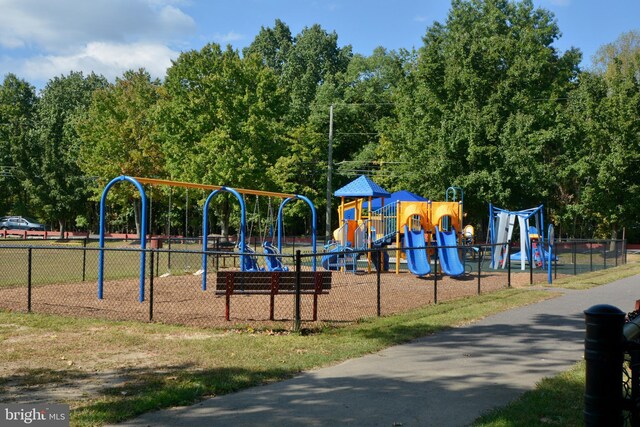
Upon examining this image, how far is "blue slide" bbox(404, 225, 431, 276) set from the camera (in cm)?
2123

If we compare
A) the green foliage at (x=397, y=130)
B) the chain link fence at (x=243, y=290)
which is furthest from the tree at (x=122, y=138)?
the chain link fence at (x=243, y=290)

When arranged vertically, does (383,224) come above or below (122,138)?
below

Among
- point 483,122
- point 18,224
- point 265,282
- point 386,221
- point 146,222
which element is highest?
point 483,122

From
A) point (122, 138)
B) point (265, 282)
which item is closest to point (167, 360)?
point (265, 282)

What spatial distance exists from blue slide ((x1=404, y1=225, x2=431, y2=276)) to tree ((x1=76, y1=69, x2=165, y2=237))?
1283 inches

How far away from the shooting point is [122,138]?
52.6 meters

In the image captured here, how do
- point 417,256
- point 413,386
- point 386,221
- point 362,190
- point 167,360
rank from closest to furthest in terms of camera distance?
1. point 413,386
2. point 167,360
3. point 417,256
4. point 362,190
5. point 386,221

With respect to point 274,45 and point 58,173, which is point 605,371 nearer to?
point 58,173

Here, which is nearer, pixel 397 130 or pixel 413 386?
pixel 413 386

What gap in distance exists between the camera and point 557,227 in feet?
169

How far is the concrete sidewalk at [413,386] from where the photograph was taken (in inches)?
224

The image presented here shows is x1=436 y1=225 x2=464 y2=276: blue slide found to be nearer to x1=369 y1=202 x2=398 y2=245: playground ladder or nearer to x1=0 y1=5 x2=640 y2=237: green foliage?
x1=369 y1=202 x2=398 y2=245: playground ladder

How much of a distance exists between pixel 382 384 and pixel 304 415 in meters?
1.39

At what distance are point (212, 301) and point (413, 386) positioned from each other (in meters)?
8.18
